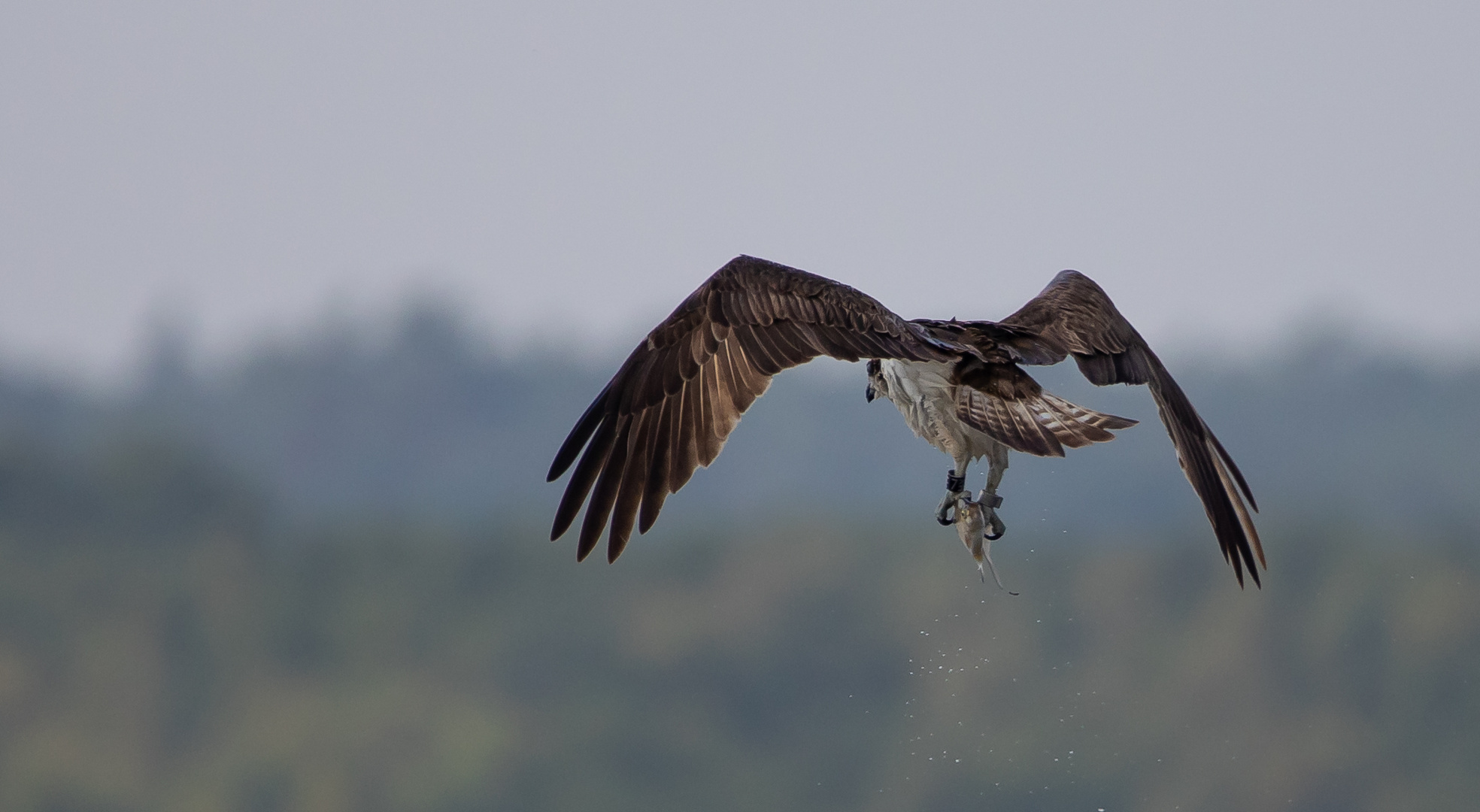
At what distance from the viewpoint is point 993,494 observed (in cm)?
952

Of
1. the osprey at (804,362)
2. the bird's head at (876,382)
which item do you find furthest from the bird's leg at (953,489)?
the bird's head at (876,382)

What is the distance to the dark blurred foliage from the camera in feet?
168

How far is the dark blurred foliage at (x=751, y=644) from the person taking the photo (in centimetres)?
5128

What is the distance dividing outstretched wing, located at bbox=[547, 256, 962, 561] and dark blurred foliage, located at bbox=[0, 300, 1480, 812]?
3947 centimetres

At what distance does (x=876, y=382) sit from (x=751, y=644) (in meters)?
46.1

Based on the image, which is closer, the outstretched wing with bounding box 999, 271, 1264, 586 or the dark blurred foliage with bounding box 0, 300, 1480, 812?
the outstretched wing with bounding box 999, 271, 1264, 586

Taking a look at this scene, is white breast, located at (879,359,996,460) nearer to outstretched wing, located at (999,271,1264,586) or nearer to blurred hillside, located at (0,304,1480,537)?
outstretched wing, located at (999,271,1264,586)

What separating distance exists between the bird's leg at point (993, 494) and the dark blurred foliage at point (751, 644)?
39087 millimetres

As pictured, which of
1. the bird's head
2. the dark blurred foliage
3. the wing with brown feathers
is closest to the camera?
the wing with brown feathers

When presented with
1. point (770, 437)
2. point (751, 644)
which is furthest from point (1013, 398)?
point (770, 437)

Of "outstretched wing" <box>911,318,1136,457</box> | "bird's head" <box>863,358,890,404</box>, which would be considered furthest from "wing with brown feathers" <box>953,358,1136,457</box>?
"bird's head" <box>863,358,890,404</box>

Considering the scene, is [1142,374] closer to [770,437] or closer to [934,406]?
[934,406]

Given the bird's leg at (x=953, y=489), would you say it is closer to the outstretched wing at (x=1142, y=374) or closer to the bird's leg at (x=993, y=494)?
the bird's leg at (x=993, y=494)

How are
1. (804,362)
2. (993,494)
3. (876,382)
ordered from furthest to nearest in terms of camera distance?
1. (876,382)
2. (993,494)
3. (804,362)
